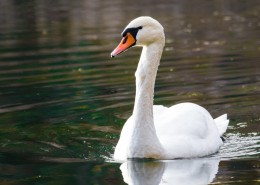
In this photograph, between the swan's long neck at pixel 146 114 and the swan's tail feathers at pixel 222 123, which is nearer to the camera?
the swan's long neck at pixel 146 114

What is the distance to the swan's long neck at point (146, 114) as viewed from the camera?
955cm

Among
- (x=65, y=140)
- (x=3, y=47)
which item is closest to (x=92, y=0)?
(x=3, y=47)

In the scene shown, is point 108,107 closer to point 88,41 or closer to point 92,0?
point 88,41

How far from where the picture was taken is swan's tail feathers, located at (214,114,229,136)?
11.1 meters

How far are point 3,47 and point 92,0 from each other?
1717 cm

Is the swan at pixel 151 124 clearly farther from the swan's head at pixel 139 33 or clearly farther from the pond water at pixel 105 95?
the pond water at pixel 105 95

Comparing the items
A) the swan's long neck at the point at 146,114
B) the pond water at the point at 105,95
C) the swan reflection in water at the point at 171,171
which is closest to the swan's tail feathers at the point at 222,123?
the pond water at the point at 105,95

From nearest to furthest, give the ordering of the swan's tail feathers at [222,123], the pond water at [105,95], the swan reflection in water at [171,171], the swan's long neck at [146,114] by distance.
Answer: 1. the swan reflection in water at [171,171]
2. the pond water at [105,95]
3. the swan's long neck at [146,114]
4. the swan's tail feathers at [222,123]

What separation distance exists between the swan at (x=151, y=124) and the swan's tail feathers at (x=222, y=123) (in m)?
0.83

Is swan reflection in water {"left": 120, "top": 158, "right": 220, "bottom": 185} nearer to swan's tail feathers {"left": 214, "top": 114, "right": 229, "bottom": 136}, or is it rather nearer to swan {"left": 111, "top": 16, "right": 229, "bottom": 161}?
swan {"left": 111, "top": 16, "right": 229, "bottom": 161}

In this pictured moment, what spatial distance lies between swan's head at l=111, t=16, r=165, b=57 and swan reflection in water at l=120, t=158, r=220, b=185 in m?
1.34

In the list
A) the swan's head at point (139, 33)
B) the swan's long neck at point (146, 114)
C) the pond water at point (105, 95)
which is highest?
the swan's head at point (139, 33)

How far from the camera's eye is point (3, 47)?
22188 mm

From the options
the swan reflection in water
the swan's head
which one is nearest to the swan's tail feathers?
the swan reflection in water
